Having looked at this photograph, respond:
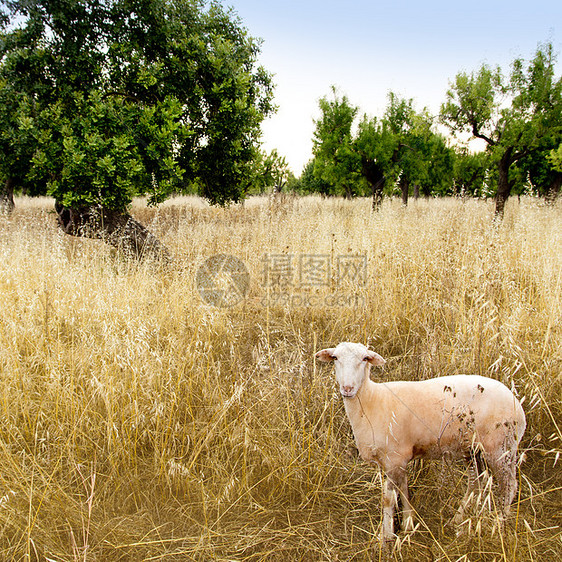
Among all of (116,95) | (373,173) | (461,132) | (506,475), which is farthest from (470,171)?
(506,475)

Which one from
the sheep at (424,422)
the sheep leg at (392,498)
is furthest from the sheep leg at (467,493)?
the sheep leg at (392,498)

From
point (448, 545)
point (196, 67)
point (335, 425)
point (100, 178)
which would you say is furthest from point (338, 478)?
point (196, 67)

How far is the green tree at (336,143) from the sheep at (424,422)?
51.0 ft

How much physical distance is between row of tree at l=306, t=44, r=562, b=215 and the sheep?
14.6 feet

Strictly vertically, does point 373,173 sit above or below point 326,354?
above

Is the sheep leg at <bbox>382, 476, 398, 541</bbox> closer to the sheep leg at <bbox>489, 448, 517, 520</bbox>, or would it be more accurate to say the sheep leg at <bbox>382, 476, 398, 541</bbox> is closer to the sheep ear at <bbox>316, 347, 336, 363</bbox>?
the sheep leg at <bbox>489, 448, 517, 520</bbox>

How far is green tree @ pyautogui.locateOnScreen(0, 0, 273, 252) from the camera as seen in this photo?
646cm

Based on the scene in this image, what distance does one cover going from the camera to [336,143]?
17.0m

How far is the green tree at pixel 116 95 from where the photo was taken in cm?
646
